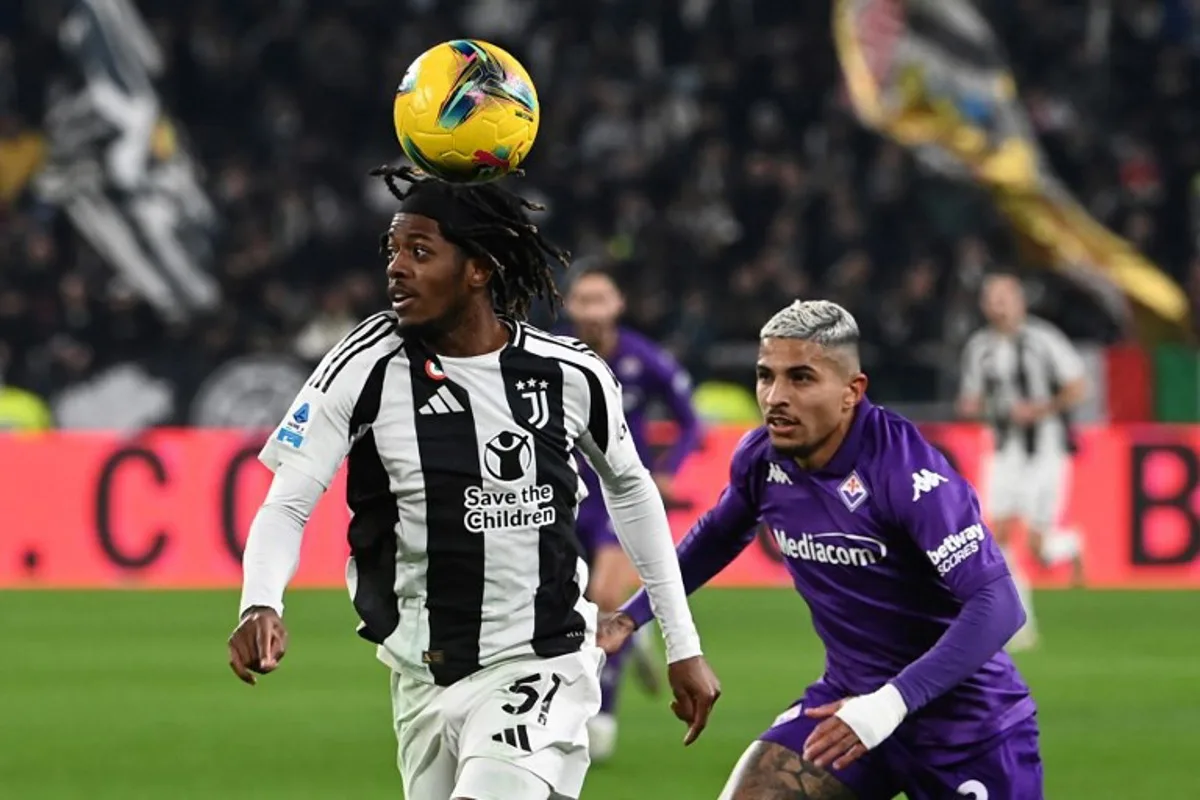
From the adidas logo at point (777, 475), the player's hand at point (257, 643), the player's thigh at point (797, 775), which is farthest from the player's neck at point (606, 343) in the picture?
the player's hand at point (257, 643)

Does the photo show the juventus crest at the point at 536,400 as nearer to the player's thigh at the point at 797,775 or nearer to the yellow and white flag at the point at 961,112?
the player's thigh at the point at 797,775

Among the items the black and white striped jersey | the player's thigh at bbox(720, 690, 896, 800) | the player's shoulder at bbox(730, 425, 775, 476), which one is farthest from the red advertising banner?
the player's thigh at bbox(720, 690, 896, 800)

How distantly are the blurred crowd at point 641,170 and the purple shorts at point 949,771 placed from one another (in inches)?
631

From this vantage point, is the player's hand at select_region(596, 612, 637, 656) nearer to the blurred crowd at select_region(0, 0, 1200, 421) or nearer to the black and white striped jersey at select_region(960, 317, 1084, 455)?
the black and white striped jersey at select_region(960, 317, 1084, 455)

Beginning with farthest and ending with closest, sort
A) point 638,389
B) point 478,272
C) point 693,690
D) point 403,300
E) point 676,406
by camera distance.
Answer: point 676,406, point 638,389, point 693,690, point 478,272, point 403,300

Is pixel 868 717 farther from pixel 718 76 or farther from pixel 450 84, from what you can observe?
pixel 718 76

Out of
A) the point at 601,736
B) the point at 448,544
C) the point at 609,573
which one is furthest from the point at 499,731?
the point at 609,573

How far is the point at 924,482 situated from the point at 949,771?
69 cm

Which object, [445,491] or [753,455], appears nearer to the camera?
[445,491]

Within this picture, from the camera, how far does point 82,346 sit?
22.0 metres

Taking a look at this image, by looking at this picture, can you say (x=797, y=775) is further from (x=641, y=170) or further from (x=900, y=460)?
(x=641, y=170)

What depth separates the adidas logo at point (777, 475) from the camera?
609 centimetres

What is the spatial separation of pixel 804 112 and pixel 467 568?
2021 centimetres

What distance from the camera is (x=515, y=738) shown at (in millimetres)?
5449
